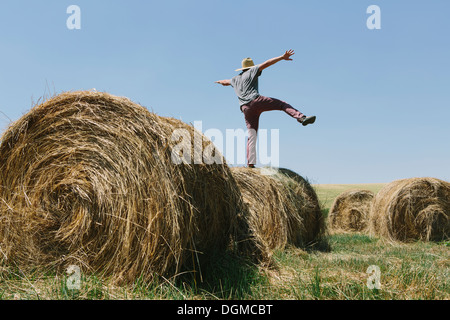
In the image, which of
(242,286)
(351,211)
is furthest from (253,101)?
(351,211)

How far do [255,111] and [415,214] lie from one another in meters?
4.63

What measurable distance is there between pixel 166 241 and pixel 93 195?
0.92 meters

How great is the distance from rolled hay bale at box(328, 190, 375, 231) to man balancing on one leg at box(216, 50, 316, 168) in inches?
246

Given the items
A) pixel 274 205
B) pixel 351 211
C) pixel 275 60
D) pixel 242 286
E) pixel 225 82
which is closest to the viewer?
pixel 242 286

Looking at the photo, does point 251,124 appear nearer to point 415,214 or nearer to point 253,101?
point 253,101

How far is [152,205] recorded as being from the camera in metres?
3.30

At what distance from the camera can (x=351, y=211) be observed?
11.8 metres

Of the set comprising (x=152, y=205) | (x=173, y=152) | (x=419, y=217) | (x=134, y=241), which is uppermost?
(x=173, y=152)

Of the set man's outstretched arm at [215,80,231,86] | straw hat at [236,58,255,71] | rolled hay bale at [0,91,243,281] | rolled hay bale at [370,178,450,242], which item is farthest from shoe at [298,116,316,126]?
rolled hay bale at [370,178,450,242]

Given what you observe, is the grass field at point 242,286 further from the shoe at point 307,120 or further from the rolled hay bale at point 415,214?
the rolled hay bale at point 415,214

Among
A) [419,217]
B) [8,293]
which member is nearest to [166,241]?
[8,293]

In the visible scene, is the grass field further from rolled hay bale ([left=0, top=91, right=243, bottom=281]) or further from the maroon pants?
the maroon pants

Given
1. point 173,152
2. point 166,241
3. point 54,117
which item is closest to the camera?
point 166,241
